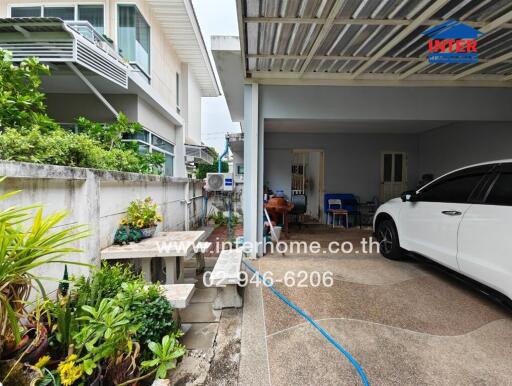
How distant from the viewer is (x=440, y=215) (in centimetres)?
288

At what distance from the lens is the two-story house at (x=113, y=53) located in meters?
3.92

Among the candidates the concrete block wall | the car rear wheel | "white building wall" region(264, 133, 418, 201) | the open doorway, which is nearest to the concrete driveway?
the car rear wheel

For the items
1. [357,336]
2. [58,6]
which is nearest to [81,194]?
[357,336]

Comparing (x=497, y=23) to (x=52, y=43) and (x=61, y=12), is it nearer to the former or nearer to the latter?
(x=52, y=43)

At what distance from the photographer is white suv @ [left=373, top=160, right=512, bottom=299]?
219 centimetres

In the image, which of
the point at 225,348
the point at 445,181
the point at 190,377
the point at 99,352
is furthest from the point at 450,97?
the point at 99,352

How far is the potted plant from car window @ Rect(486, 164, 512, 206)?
368cm

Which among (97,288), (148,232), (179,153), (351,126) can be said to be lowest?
(97,288)

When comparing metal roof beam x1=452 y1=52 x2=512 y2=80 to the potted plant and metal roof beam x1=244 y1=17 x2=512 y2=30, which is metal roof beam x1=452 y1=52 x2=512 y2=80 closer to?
metal roof beam x1=244 y1=17 x2=512 y2=30

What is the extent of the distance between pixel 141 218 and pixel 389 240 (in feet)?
12.6

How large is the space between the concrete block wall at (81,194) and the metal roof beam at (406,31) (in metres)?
3.55

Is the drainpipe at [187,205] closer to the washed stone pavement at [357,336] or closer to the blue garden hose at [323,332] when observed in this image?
the washed stone pavement at [357,336]

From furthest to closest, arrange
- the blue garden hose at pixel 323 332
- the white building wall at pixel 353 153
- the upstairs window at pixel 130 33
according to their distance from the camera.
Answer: the white building wall at pixel 353 153 → the upstairs window at pixel 130 33 → the blue garden hose at pixel 323 332

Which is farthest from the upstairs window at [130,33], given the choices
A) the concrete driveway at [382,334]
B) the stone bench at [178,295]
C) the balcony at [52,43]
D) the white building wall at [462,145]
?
the white building wall at [462,145]
